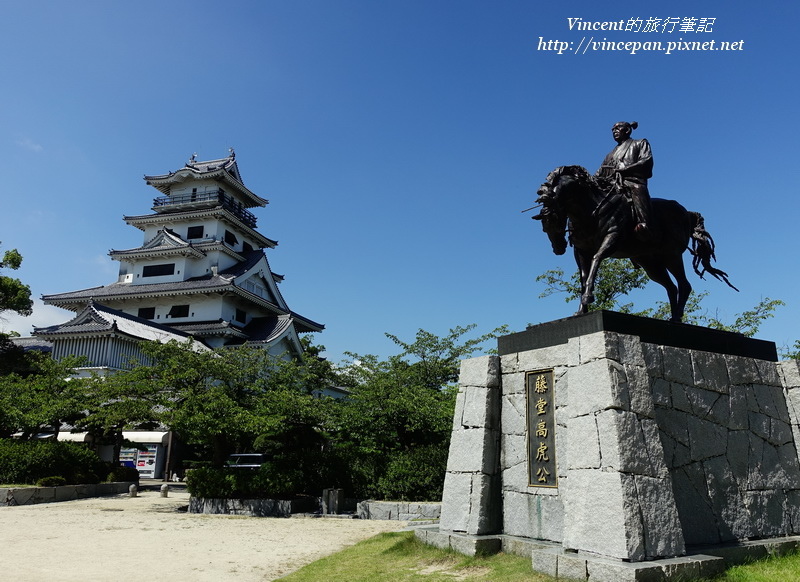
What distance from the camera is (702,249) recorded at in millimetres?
7555

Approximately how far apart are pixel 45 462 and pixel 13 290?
10052mm

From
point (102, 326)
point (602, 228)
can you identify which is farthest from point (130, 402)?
point (602, 228)

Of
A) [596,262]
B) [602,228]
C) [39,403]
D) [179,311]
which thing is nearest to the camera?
[596,262]

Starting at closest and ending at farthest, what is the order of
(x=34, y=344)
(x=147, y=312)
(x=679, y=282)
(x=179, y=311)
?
(x=679, y=282) < (x=34, y=344) < (x=179, y=311) < (x=147, y=312)

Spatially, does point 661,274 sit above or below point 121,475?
above

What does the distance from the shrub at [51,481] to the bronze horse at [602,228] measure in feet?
53.6

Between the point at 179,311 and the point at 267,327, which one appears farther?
the point at 179,311

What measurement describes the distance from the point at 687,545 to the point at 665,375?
165 centimetres

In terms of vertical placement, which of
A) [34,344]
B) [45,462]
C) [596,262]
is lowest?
[45,462]

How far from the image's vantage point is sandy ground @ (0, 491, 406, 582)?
705 centimetres

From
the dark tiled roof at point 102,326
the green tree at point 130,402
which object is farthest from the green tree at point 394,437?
the dark tiled roof at point 102,326

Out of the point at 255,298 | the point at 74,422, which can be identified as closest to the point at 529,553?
the point at 74,422

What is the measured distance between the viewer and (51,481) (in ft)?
54.0

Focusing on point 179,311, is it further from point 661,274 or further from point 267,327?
point 661,274
